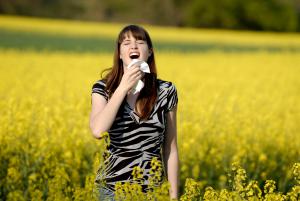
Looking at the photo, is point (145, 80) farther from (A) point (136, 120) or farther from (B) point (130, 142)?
(B) point (130, 142)

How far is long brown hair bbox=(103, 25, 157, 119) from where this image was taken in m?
3.49

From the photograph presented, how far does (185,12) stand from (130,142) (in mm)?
58845

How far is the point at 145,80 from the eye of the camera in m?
3.55

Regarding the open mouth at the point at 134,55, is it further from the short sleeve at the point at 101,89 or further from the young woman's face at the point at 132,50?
the short sleeve at the point at 101,89

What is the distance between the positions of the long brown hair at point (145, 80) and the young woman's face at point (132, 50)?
0.9 inches

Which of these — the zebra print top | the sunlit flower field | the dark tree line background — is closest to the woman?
the zebra print top

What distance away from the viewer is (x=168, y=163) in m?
3.59

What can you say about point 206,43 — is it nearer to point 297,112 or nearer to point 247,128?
point 297,112

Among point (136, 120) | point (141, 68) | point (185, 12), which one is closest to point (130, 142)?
point (136, 120)

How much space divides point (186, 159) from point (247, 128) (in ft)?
4.22

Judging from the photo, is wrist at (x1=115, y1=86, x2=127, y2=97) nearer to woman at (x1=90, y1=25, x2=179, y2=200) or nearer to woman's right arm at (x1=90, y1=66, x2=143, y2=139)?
woman's right arm at (x1=90, y1=66, x2=143, y2=139)

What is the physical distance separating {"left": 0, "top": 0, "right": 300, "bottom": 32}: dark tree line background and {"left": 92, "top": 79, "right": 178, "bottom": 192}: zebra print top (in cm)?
5094

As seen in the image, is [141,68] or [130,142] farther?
[130,142]

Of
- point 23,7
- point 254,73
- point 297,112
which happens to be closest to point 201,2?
point 23,7
